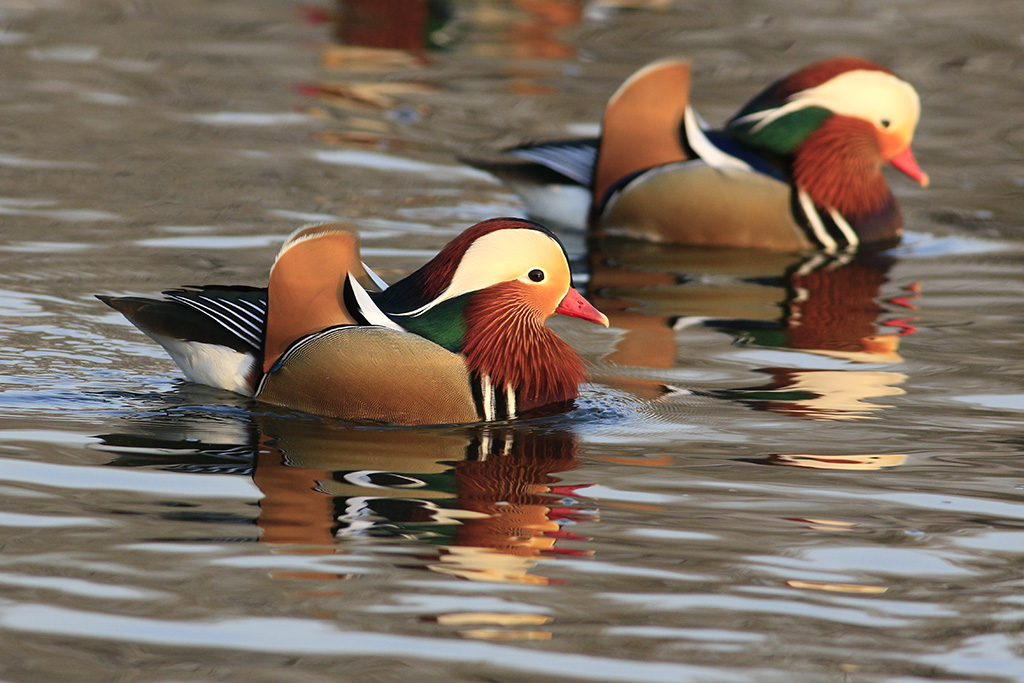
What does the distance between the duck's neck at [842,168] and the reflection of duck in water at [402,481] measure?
4175mm

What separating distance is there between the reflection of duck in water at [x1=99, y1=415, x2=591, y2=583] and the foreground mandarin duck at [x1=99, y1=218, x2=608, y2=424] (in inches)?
5.3

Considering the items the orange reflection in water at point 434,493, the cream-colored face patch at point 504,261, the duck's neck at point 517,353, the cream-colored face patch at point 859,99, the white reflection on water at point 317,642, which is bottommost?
the white reflection on water at point 317,642

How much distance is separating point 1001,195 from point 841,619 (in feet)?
23.9

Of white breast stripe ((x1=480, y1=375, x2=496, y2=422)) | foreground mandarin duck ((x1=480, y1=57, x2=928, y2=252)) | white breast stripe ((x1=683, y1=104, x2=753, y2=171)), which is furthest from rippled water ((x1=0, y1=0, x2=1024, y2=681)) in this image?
white breast stripe ((x1=683, y1=104, x2=753, y2=171))

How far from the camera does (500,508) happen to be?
528 cm

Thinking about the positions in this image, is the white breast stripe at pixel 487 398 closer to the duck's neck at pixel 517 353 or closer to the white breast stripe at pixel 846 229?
the duck's neck at pixel 517 353

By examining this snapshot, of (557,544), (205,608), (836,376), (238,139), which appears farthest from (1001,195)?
(205,608)

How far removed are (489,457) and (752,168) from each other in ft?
14.3

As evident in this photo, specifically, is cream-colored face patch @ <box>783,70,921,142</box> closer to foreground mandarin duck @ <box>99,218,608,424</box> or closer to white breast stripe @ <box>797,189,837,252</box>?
white breast stripe @ <box>797,189,837,252</box>

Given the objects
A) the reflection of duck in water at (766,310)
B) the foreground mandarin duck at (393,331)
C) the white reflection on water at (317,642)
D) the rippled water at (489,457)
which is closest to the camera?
the white reflection on water at (317,642)

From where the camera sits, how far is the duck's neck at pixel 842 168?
9789mm

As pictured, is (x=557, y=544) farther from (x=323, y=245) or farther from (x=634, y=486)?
(x=323, y=245)

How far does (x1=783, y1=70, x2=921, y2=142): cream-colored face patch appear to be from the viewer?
32.2 ft

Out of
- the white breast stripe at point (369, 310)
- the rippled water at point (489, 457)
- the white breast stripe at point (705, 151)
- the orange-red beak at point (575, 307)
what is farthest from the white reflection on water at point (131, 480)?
the white breast stripe at point (705, 151)
